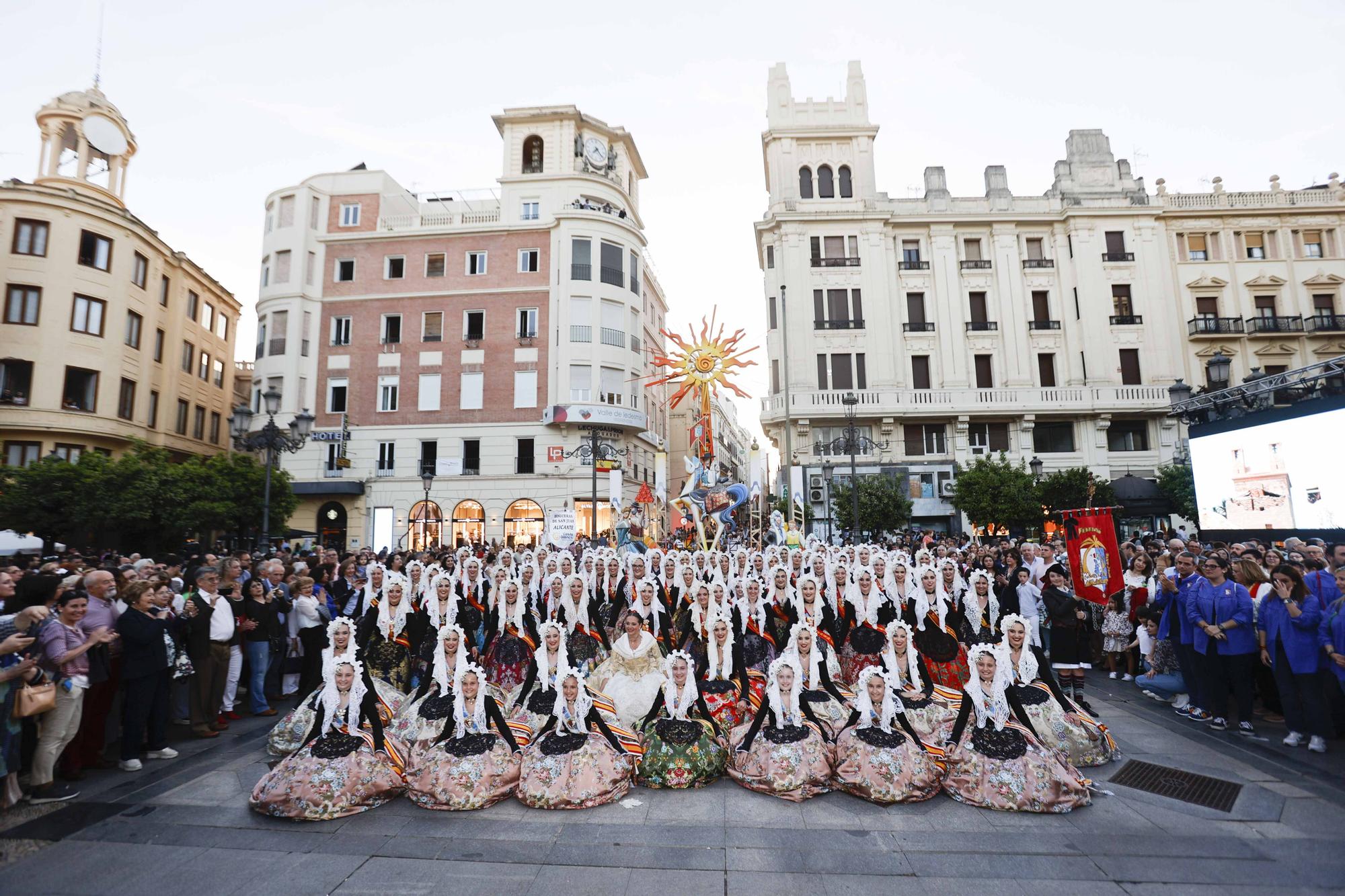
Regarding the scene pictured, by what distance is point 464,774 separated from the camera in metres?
6.13

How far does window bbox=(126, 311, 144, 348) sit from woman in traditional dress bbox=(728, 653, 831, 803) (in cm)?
3463

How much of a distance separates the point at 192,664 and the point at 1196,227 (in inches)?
1839

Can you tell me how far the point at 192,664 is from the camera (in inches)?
332

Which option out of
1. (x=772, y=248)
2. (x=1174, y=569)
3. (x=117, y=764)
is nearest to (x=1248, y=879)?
(x=1174, y=569)

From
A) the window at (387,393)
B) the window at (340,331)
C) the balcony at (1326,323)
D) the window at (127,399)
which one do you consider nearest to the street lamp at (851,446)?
the window at (387,393)

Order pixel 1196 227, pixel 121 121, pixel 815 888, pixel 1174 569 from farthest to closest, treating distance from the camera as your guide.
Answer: pixel 1196 227 → pixel 121 121 → pixel 1174 569 → pixel 815 888

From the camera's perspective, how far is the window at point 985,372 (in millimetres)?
35188

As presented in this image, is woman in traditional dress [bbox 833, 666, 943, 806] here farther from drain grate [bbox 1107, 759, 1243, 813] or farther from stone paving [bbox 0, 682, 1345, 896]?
drain grate [bbox 1107, 759, 1243, 813]

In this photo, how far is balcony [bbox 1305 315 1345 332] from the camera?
113ft

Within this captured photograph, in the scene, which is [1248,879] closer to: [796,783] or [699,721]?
[796,783]

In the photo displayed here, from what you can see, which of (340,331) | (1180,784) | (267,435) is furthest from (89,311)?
(1180,784)

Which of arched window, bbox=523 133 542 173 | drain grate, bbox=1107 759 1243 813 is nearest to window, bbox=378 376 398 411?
arched window, bbox=523 133 542 173

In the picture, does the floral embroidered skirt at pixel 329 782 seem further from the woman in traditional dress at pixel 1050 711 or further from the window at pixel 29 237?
the window at pixel 29 237

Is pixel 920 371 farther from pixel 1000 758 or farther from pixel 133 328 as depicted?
pixel 133 328
